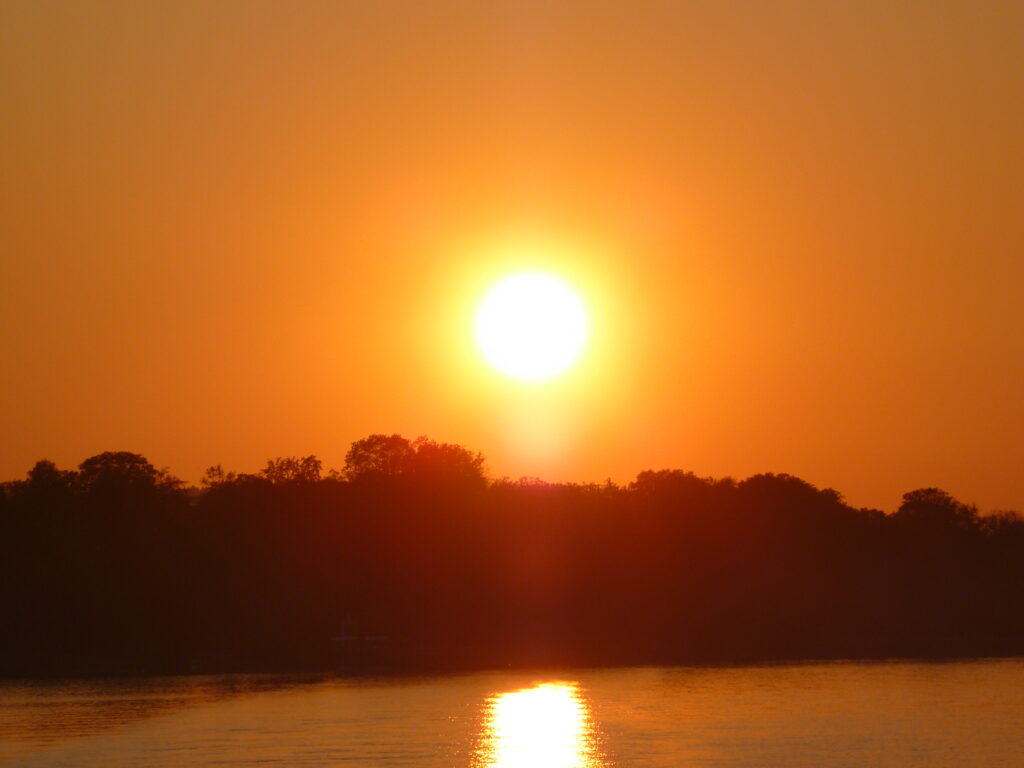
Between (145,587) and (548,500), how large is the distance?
134 ft

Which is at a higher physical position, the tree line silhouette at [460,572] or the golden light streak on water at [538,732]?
the tree line silhouette at [460,572]

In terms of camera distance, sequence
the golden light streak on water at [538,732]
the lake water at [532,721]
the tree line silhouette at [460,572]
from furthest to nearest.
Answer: the tree line silhouette at [460,572]
the lake water at [532,721]
the golden light streak on water at [538,732]

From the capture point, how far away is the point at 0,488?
4756 inches

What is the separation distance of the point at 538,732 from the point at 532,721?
359 cm

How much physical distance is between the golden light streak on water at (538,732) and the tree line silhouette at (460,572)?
3085 centimetres

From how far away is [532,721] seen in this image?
57.5 metres

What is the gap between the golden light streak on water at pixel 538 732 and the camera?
46875mm

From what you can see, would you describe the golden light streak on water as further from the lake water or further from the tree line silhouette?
the tree line silhouette

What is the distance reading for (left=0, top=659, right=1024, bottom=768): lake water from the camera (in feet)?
154

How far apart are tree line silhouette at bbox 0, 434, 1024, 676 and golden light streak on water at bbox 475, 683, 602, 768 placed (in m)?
30.9

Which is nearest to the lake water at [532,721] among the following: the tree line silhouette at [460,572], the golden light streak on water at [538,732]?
the golden light streak on water at [538,732]

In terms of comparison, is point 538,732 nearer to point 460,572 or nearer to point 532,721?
point 532,721

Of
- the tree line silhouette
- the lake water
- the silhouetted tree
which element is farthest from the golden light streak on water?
the silhouetted tree

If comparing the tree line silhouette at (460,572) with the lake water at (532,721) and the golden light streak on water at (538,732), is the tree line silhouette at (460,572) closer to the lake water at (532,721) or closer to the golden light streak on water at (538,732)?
the lake water at (532,721)
